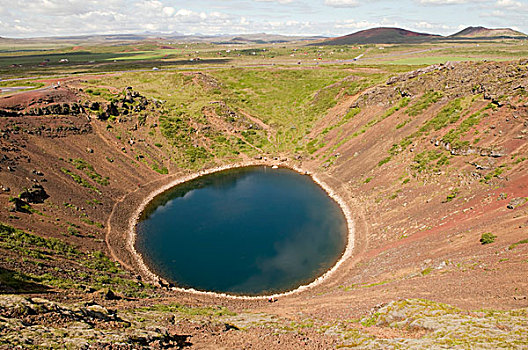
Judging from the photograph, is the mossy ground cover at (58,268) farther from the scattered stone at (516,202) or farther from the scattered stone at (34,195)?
the scattered stone at (516,202)

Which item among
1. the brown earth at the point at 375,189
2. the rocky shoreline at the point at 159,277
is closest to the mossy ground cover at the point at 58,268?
the brown earth at the point at 375,189

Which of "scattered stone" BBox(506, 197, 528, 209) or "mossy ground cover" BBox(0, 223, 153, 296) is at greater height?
"scattered stone" BBox(506, 197, 528, 209)

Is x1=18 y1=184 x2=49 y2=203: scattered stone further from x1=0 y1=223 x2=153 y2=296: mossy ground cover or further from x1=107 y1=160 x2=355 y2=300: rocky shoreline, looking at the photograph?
x1=107 y1=160 x2=355 y2=300: rocky shoreline

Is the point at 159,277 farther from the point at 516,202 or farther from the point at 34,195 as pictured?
the point at 516,202

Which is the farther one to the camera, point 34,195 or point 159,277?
point 34,195

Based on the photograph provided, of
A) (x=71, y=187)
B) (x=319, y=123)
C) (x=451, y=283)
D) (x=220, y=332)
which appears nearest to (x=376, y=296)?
(x=451, y=283)

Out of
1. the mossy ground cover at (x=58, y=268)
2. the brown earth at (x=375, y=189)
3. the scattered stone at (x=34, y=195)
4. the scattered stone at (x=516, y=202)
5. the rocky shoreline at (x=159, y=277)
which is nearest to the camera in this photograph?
the brown earth at (x=375, y=189)

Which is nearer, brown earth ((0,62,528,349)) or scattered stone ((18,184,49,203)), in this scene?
brown earth ((0,62,528,349))

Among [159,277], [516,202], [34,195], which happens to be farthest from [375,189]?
[34,195]

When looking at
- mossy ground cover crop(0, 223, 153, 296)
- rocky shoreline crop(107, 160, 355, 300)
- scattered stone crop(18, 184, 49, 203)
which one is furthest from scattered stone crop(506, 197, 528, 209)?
scattered stone crop(18, 184, 49, 203)
